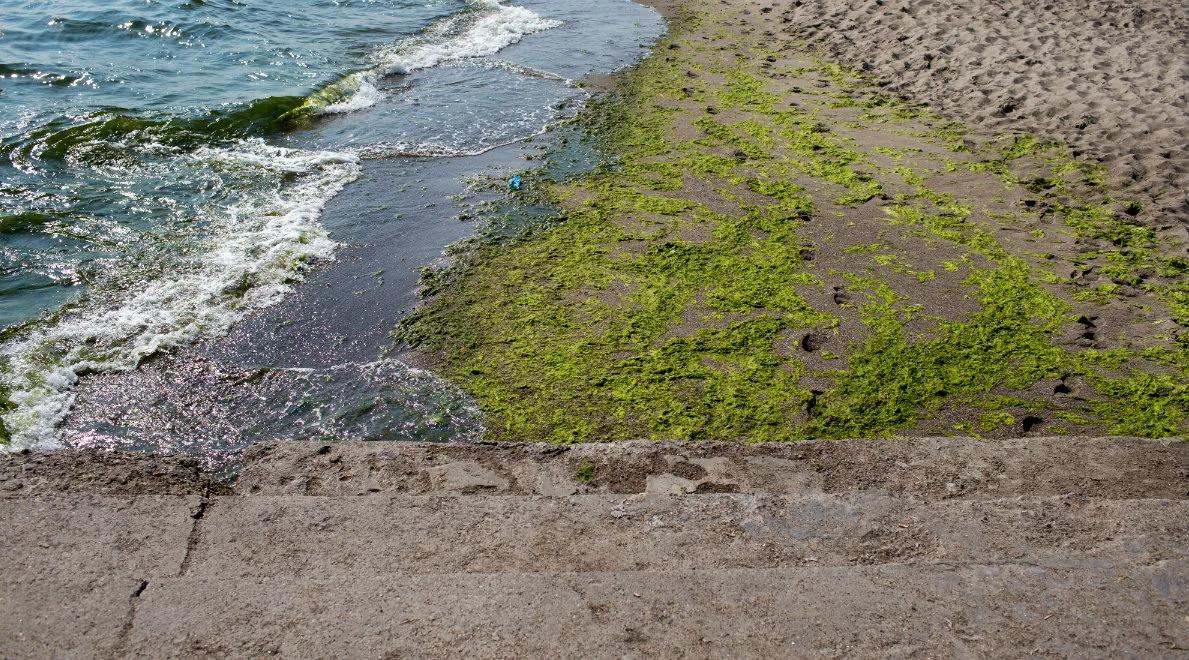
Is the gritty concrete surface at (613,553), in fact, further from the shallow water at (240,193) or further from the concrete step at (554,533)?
the shallow water at (240,193)

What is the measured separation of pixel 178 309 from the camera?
5.05 metres

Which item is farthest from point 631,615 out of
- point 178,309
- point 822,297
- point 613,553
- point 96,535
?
point 178,309

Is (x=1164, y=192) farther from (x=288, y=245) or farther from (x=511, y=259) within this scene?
(x=288, y=245)

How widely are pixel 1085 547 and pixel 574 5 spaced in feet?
40.0

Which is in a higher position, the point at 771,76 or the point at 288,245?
the point at 771,76

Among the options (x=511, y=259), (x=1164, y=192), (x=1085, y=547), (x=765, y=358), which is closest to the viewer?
(x=1085, y=547)

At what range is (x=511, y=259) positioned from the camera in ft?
18.4

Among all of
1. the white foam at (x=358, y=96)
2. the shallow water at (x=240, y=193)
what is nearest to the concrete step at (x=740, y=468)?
the shallow water at (x=240, y=193)

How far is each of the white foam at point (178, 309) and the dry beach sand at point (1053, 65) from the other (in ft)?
19.8

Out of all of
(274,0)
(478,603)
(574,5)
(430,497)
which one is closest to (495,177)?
(430,497)

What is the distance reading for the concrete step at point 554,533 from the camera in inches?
109

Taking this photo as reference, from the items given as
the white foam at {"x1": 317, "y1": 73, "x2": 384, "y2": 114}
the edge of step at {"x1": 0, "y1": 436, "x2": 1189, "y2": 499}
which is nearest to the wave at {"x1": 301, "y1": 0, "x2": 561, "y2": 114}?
the white foam at {"x1": 317, "y1": 73, "x2": 384, "y2": 114}

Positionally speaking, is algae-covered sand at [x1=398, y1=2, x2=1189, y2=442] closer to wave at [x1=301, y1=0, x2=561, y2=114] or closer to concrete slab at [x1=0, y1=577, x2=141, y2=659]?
concrete slab at [x1=0, y1=577, x2=141, y2=659]

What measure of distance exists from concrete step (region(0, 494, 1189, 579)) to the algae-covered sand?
3.34 ft
